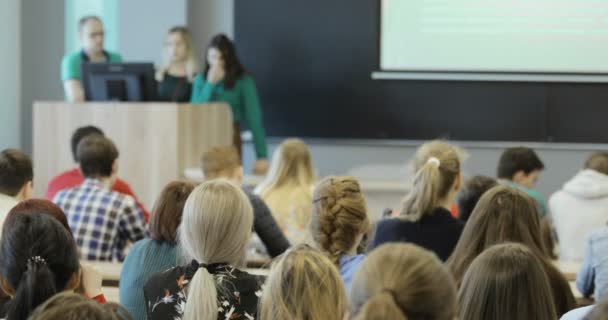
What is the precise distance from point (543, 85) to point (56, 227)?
5786mm

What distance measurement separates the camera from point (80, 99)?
6695 mm

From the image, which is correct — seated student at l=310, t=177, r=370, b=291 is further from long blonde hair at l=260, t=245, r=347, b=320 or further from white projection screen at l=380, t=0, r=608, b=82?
white projection screen at l=380, t=0, r=608, b=82

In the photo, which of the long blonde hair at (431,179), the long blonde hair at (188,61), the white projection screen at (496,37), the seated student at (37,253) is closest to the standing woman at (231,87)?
the long blonde hair at (188,61)

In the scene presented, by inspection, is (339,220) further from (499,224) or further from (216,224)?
(216,224)

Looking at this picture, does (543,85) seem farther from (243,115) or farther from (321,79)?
(243,115)

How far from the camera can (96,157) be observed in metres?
4.53

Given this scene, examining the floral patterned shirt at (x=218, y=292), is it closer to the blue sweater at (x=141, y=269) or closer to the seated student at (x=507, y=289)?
the seated student at (x=507, y=289)

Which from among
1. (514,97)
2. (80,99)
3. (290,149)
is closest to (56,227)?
(290,149)

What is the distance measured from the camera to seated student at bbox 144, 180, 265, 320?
2459 mm

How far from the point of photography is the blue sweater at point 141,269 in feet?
10.6

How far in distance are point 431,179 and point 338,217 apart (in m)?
0.84

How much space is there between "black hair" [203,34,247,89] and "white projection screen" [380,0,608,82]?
1.25m

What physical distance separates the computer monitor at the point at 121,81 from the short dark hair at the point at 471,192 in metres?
2.69

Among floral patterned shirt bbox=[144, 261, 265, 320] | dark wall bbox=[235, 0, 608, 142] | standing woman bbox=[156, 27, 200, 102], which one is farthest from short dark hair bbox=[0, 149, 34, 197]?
dark wall bbox=[235, 0, 608, 142]
